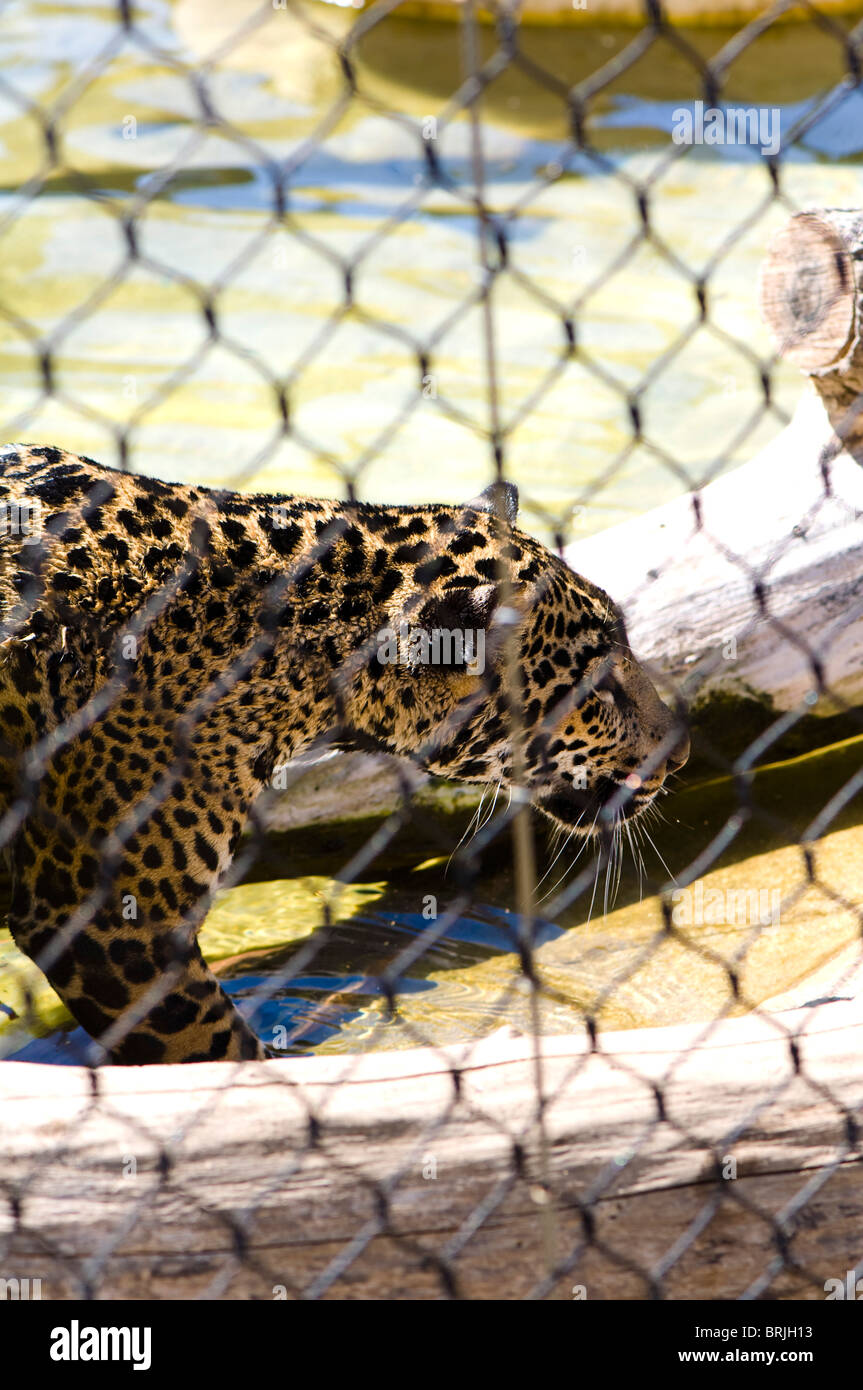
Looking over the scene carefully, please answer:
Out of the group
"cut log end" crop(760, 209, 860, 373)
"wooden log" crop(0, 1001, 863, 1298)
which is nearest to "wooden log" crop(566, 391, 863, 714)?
"cut log end" crop(760, 209, 860, 373)

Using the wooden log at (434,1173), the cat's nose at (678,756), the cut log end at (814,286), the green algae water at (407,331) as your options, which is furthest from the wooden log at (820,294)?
the wooden log at (434,1173)

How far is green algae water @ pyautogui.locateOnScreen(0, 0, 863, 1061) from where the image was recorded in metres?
3.12

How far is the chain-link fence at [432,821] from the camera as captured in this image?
7.54 feet

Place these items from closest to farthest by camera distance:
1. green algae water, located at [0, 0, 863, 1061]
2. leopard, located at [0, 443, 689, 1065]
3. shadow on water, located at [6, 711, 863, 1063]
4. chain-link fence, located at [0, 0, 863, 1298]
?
chain-link fence, located at [0, 0, 863, 1298], green algae water, located at [0, 0, 863, 1061], leopard, located at [0, 443, 689, 1065], shadow on water, located at [6, 711, 863, 1063]

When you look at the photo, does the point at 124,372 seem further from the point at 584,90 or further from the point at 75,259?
the point at 584,90

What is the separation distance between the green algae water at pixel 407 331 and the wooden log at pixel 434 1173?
276mm

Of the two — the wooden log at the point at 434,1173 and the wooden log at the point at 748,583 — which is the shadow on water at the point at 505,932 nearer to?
the wooden log at the point at 748,583

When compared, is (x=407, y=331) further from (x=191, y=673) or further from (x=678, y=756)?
(x=191, y=673)

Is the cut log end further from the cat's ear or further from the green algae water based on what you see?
the cat's ear

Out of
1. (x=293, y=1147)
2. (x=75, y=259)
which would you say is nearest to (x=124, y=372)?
(x=75, y=259)

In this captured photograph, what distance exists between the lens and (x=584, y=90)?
1925mm

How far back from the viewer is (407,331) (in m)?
8.78

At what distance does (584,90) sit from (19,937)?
2307 millimetres

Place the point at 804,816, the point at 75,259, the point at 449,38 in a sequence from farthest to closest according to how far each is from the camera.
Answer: the point at 449,38
the point at 75,259
the point at 804,816
